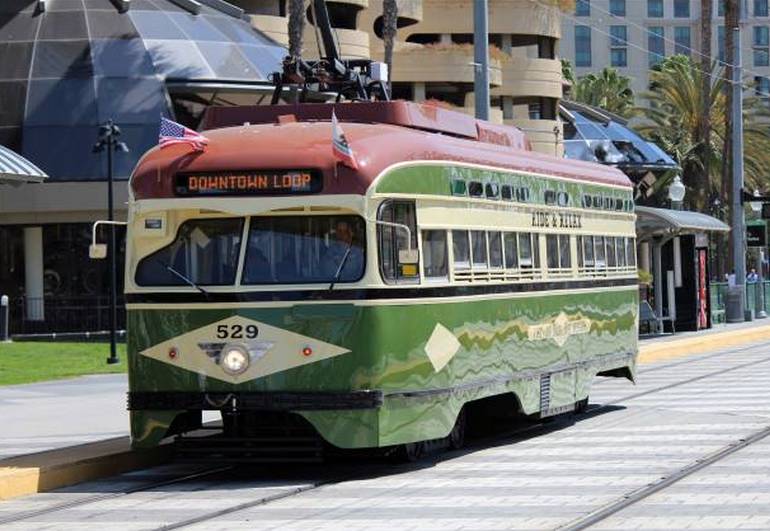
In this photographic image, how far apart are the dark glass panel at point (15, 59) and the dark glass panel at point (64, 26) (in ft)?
2.21

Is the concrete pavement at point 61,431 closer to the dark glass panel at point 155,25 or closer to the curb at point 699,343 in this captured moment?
the curb at point 699,343

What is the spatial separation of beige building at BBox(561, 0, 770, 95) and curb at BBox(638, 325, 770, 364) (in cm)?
7669

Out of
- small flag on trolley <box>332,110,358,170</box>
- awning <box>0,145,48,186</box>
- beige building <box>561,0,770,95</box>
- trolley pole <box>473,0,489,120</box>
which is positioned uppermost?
beige building <box>561,0,770,95</box>

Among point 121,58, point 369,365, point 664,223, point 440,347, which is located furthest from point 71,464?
point 121,58

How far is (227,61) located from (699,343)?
18.0 meters

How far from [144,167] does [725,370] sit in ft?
56.6

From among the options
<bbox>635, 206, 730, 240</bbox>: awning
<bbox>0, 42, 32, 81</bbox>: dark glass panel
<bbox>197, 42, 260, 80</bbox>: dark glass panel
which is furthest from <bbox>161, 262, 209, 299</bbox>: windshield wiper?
<bbox>0, 42, 32, 81</bbox>: dark glass panel

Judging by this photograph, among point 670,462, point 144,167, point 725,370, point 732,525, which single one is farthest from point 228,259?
point 725,370

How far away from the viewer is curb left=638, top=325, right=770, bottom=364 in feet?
118

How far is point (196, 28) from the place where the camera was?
172 feet

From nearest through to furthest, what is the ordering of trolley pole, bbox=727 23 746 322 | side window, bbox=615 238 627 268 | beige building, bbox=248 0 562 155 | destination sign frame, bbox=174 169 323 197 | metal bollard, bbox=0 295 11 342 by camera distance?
destination sign frame, bbox=174 169 323 197, side window, bbox=615 238 627 268, metal bollard, bbox=0 295 11 342, trolley pole, bbox=727 23 746 322, beige building, bbox=248 0 562 155

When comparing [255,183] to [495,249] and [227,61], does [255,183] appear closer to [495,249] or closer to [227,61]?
[495,249]

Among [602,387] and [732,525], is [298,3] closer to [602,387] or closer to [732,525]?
[602,387]

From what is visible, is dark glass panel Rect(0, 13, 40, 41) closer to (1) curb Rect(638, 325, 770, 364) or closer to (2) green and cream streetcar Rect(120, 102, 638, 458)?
(1) curb Rect(638, 325, 770, 364)
